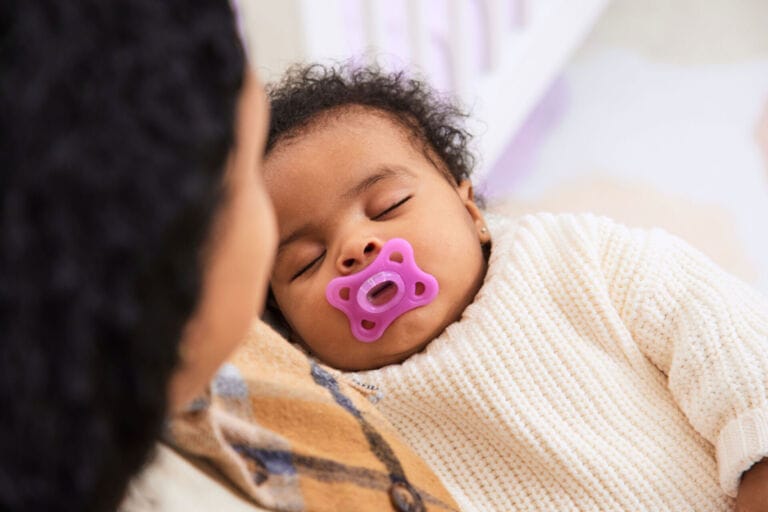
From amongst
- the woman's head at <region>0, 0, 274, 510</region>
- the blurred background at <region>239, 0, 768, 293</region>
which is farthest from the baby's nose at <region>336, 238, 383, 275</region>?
the woman's head at <region>0, 0, 274, 510</region>

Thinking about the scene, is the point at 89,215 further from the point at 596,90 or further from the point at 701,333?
the point at 596,90

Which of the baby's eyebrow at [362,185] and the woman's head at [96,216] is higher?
the woman's head at [96,216]

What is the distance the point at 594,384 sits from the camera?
912 mm

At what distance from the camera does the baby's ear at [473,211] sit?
3.57 feet

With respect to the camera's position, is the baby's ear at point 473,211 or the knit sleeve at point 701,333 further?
the baby's ear at point 473,211

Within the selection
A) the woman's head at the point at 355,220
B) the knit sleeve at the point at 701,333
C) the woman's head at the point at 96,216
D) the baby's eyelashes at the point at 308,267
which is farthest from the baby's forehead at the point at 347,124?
the woman's head at the point at 96,216

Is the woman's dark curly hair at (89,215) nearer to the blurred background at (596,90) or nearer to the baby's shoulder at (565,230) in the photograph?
the baby's shoulder at (565,230)

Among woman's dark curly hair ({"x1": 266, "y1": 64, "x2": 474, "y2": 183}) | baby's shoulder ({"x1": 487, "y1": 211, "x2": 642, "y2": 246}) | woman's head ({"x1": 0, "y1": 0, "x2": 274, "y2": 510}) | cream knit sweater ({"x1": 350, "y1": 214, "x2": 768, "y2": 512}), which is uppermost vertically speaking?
woman's head ({"x1": 0, "y1": 0, "x2": 274, "y2": 510})

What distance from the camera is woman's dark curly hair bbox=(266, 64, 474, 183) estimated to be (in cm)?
108

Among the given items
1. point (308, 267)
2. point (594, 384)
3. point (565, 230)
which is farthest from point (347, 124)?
point (594, 384)

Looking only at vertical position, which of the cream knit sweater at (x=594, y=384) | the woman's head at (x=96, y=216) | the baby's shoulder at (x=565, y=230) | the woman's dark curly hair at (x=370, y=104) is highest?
the woman's head at (x=96, y=216)

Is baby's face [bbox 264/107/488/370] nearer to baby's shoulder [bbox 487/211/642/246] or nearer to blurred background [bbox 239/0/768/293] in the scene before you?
baby's shoulder [bbox 487/211/642/246]

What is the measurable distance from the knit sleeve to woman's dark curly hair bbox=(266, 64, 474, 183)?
0.28m

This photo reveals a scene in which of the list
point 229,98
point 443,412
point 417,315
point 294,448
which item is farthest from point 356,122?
point 229,98
